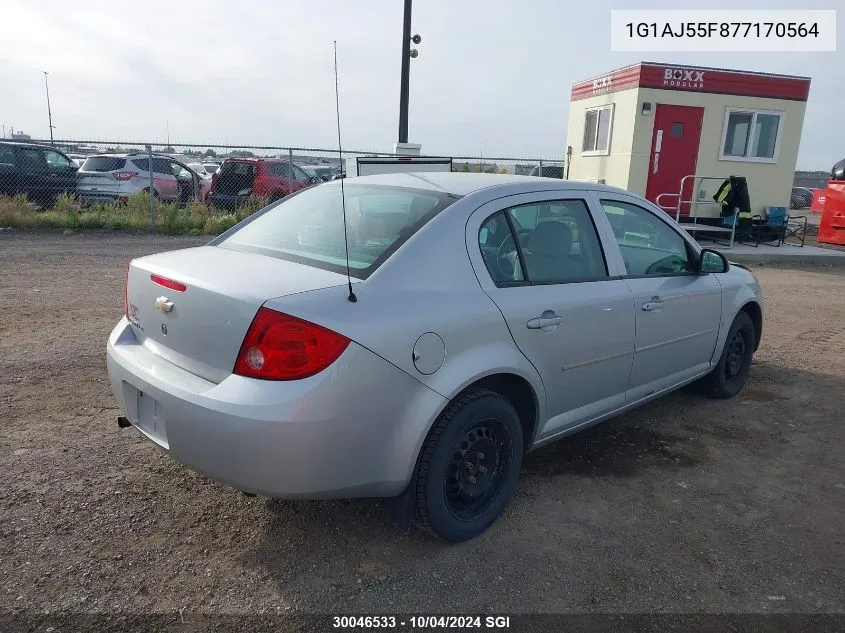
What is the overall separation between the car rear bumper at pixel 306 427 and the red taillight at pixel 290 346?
0.11 feet

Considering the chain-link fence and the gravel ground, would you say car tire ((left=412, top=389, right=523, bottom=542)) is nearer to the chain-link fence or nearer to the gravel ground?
the gravel ground

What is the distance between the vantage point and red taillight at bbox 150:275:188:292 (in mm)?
2764

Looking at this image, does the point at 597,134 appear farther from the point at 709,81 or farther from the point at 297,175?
the point at 297,175

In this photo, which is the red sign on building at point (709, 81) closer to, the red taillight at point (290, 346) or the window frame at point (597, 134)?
the window frame at point (597, 134)

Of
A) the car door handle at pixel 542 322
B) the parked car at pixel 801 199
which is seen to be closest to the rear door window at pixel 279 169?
the car door handle at pixel 542 322

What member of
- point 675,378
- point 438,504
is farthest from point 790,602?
point 675,378

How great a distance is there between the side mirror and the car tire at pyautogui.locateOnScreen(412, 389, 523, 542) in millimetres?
1977

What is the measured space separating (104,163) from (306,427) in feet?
49.4

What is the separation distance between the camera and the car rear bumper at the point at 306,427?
2.38 m

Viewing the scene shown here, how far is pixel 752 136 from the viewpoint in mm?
13586

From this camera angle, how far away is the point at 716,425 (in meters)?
4.45

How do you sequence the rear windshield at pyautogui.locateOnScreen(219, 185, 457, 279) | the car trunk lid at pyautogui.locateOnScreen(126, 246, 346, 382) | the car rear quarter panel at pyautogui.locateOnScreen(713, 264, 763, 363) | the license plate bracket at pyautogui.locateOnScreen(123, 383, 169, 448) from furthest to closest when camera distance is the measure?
the car rear quarter panel at pyautogui.locateOnScreen(713, 264, 763, 363), the rear windshield at pyautogui.locateOnScreen(219, 185, 457, 279), the license plate bracket at pyautogui.locateOnScreen(123, 383, 169, 448), the car trunk lid at pyautogui.locateOnScreen(126, 246, 346, 382)

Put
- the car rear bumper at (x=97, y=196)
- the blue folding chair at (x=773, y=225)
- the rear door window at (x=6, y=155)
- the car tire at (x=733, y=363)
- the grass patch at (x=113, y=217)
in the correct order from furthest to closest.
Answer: the car rear bumper at (x=97, y=196) < the blue folding chair at (x=773, y=225) < the rear door window at (x=6, y=155) < the grass patch at (x=113, y=217) < the car tire at (x=733, y=363)

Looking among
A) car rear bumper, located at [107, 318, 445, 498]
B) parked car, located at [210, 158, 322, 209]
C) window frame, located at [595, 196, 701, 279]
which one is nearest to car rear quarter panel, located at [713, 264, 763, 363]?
window frame, located at [595, 196, 701, 279]
